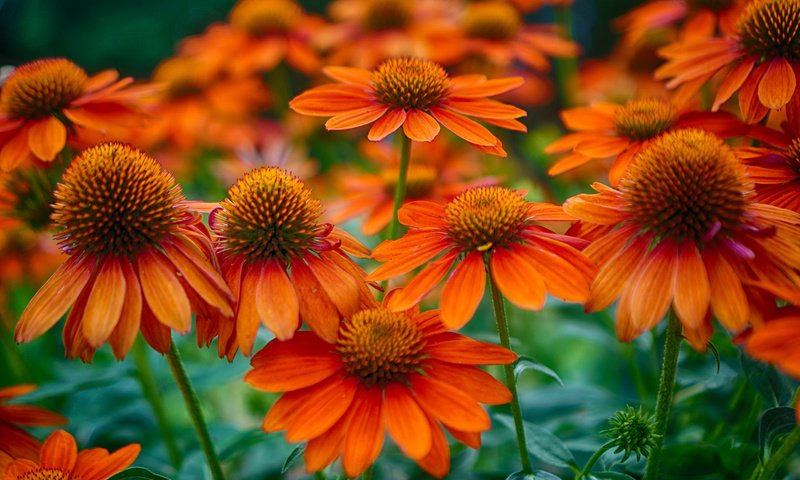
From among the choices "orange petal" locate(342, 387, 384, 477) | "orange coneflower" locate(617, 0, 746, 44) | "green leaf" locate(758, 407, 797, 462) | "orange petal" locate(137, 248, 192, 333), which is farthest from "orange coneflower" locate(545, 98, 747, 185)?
"orange petal" locate(137, 248, 192, 333)

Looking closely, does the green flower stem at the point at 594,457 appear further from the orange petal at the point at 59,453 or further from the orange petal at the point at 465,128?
the orange petal at the point at 59,453

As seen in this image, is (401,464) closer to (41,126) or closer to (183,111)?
(41,126)

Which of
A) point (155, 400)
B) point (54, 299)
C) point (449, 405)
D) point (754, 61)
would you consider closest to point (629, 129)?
point (754, 61)

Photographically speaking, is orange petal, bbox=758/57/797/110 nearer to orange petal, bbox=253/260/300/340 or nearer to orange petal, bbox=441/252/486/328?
orange petal, bbox=441/252/486/328

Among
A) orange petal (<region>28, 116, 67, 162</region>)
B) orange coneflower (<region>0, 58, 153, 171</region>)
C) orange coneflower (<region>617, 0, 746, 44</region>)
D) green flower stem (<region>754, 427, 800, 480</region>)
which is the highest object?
orange coneflower (<region>617, 0, 746, 44</region>)

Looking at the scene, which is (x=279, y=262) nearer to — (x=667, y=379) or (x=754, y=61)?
(x=667, y=379)

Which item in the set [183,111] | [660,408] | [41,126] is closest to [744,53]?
[660,408]
